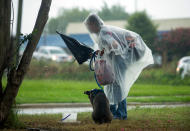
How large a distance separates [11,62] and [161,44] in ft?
78.9

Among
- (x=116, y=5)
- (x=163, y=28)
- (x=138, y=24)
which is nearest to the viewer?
(x=138, y=24)

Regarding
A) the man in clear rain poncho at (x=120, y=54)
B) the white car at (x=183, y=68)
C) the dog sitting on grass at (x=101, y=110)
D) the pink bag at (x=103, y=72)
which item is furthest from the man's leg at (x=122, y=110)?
the white car at (x=183, y=68)

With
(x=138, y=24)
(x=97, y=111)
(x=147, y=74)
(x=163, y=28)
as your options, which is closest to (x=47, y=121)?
(x=97, y=111)

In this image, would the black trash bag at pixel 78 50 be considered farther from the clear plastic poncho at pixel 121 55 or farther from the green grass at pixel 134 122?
the green grass at pixel 134 122

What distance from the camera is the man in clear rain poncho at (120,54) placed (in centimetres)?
638

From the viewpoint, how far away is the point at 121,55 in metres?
6.62

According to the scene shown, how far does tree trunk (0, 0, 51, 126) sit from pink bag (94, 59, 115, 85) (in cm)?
Answer: 114

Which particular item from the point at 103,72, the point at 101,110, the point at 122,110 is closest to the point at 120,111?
the point at 122,110

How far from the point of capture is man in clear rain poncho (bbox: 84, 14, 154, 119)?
6383 mm

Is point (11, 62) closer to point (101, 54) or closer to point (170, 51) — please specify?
point (101, 54)

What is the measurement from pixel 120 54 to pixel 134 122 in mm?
1273

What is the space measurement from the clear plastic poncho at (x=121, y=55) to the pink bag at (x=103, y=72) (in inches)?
16.8

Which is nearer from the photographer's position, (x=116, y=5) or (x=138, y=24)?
(x=138, y=24)

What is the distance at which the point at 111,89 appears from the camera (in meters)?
6.68
